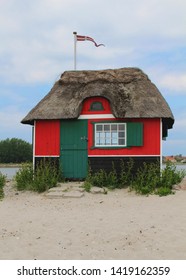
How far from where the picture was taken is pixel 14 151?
53969mm

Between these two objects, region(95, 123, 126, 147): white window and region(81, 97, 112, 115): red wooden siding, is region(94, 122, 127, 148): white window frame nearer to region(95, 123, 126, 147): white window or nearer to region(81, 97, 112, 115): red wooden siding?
region(95, 123, 126, 147): white window

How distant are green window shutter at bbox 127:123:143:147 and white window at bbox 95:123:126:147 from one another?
310 millimetres

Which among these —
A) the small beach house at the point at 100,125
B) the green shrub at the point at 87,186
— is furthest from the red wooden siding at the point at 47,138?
the green shrub at the point at 87,186

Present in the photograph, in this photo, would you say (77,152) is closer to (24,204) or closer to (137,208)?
(24,204)

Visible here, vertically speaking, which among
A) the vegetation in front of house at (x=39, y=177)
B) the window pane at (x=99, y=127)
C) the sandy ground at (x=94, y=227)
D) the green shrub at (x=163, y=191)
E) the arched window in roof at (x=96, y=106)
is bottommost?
the sandy ground at (x=94, y=227)

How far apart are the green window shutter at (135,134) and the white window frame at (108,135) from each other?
310 mm

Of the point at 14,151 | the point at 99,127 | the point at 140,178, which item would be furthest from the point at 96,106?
the point at 14,151

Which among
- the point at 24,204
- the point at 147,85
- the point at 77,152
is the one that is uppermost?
the point at 147,85

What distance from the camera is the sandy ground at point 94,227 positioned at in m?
6.85

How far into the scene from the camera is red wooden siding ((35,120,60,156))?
15492 mm

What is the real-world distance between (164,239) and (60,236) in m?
2.06

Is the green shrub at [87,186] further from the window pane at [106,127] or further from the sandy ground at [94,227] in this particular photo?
the window pane at [106,127]

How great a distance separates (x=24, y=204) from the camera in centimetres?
1221
